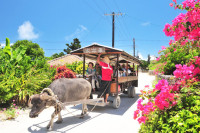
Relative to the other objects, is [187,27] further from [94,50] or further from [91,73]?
[91,73]

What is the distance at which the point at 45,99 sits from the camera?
3959mm

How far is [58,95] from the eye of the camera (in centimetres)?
453

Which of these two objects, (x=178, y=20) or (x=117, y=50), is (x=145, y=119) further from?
(x=117, y=50)

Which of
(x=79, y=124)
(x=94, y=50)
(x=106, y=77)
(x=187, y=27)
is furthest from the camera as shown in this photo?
(x=94, y=50)

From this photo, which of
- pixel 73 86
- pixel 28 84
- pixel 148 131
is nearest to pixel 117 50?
pixel 73 86

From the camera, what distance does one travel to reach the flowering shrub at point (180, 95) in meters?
2.03

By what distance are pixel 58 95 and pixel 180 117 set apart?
3.36m

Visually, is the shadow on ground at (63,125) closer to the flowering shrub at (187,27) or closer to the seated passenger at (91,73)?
the seated passenger at (91,73)

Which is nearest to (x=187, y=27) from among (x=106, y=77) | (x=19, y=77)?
(x=106, y=77)

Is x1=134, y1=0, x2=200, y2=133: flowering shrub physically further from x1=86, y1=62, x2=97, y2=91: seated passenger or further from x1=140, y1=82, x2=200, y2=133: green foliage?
x1=86, y1=62, x2=97, y2=91: seated passenger

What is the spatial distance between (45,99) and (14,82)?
3331 millimetres

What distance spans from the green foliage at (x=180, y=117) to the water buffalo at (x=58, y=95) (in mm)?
2576

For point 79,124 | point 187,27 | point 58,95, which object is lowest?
point 79,124

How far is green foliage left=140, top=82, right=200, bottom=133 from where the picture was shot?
1.91 metres
